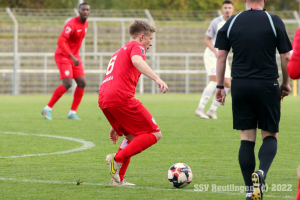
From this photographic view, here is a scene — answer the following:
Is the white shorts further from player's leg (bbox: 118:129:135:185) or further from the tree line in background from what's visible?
the tree line in background

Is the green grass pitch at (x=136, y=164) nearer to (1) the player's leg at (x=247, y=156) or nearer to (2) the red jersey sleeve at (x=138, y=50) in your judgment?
(1) the player's leg at (x=247, y=156)

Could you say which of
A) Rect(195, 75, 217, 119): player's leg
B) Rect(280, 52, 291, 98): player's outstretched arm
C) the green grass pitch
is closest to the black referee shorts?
Rect(280, 52, 291, 98): player's outstretched arm

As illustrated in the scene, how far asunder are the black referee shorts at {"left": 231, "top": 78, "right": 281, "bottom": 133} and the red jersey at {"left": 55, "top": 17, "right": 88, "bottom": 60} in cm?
A: 629

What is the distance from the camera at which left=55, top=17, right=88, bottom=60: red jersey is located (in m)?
9.76

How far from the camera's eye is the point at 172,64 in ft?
81.5

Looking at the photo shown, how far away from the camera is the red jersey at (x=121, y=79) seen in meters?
4.36

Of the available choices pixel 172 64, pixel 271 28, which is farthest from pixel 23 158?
pixel 172 64

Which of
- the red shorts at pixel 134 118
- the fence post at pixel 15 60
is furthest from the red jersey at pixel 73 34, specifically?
the fence post at pixel 15 60

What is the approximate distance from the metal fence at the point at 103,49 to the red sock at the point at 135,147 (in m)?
17.5

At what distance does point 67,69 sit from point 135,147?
18.8ft

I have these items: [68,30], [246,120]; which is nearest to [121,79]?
[246,120]

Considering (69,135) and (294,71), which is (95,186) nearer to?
(294,71)

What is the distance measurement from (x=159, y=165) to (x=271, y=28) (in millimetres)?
2053

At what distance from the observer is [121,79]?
4.38 m
